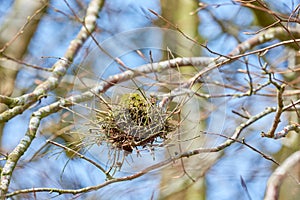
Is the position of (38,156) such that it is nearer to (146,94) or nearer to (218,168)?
(218,168)

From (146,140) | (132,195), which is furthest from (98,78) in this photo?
(132,195)

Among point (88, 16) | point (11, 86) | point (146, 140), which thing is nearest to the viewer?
point (146, 140)

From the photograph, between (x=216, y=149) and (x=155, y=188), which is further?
(x=155, y=188)

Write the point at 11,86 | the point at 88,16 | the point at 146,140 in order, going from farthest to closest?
the point at 11,86 < the point at 88,16 < the point at 146,140

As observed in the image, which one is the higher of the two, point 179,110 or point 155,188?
point 179,110
